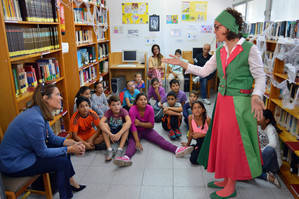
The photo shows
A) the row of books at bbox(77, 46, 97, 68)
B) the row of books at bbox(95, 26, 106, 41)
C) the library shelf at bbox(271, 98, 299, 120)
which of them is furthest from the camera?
the row of books at bbox(95, 26, 106, 41)

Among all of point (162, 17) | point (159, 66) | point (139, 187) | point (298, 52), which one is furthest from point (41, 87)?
point (162, 17)

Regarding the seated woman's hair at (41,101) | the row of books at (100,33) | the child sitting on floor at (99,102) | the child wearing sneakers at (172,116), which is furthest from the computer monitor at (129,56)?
the seated woman's hair at (41,101)

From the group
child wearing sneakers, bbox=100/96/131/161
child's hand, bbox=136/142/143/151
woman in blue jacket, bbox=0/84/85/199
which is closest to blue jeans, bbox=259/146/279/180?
child's hand, bbox=136/142/143/151

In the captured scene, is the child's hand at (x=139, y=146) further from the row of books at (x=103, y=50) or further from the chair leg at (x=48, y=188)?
the row of books at (x=103, y=50)

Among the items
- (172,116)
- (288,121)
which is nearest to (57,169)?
(172,116)

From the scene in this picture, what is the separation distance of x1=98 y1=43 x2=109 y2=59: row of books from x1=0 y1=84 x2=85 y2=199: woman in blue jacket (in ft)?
11.5

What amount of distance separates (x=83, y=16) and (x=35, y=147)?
314 centimetres

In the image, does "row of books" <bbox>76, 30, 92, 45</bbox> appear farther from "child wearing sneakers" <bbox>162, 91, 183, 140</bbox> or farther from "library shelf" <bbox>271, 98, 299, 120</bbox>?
"library shelf" <bbox>271, 98, 299, 120</bbox>

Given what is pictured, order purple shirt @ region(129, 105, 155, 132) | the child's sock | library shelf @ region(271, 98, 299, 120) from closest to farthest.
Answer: the child's sock, library shelf @ region(271, 98, 299, 120), purple shirt @ region(129, 105, 155, 132)

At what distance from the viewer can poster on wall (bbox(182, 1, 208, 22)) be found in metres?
5.94

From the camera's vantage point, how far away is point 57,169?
1.92 metres

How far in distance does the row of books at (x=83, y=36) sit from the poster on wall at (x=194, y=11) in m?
2.51

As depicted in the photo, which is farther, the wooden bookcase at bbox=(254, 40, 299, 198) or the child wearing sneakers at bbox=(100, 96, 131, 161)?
the child wearing sneakers at bbox=(100, 96, 131, 161)

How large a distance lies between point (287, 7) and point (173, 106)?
82.3 inches
